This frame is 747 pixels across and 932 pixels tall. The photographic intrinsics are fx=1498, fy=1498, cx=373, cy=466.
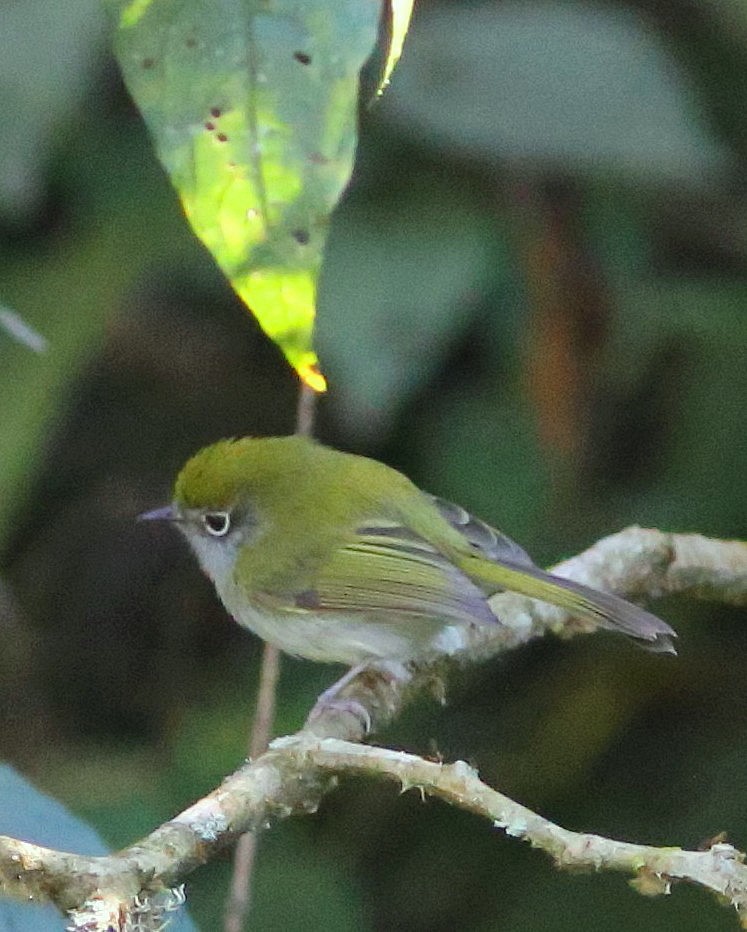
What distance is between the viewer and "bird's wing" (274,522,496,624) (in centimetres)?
278

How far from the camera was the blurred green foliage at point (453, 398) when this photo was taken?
121 inches

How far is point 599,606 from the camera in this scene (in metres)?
2.52

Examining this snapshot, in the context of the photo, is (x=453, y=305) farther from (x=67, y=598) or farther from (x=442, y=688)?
(x=67, y=598)

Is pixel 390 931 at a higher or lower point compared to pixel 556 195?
lower

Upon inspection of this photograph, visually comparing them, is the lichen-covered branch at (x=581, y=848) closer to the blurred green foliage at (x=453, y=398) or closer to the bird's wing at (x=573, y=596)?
the bird's wing at (x=573, y=596)

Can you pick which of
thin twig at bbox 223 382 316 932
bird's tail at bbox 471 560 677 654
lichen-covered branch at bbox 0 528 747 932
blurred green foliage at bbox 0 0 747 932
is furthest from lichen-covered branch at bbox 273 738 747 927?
blurred green foliage at bbox 0 0 747 932

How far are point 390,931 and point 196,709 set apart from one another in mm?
677

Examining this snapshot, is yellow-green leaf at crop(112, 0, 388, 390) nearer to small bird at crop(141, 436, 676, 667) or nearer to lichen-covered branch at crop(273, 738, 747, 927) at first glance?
lichen-covered branch at crop(273, 738, 747, 927)

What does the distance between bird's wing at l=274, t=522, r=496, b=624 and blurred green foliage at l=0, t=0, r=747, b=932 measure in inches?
7.4

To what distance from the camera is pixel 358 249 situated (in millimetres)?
3172

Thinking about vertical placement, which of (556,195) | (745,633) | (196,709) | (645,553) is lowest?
(196,709)

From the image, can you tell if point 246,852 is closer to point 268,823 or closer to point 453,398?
point 268,823

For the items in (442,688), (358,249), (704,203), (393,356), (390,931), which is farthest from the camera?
(704,203)

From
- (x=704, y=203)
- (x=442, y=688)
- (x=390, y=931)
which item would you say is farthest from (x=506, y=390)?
(x=390, y=931)
